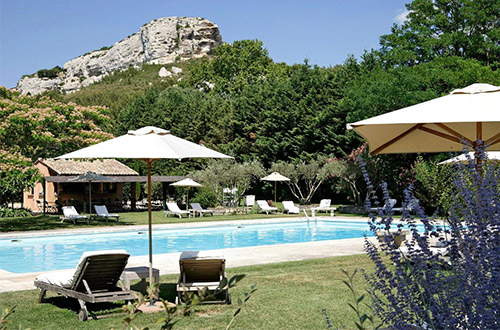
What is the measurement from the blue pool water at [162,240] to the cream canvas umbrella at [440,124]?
27.6ft

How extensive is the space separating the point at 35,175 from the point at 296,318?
1396 cm

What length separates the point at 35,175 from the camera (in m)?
17.8

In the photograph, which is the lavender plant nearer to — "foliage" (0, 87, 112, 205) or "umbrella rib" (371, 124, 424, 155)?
"umbrella rib" (371, 124, 424, 155)

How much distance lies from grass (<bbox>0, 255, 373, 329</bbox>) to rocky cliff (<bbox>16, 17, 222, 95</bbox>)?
97.6 metres

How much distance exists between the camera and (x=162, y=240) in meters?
18.3

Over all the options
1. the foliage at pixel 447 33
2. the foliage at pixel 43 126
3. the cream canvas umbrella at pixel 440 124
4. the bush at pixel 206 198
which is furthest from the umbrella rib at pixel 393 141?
the bush at pixel 206 198

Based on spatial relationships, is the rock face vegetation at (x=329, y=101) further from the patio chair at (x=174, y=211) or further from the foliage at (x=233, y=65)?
the patio chair at (x=174, y=211)

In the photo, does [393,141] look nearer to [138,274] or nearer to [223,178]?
[138,274]

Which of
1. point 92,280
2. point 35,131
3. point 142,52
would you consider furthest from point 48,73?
point 92,280

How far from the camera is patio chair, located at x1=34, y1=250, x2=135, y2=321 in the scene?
667cm

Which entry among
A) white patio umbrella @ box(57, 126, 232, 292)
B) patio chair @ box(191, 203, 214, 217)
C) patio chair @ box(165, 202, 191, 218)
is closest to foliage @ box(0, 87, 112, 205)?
patio chair @ box(165, 202, 191, 218)

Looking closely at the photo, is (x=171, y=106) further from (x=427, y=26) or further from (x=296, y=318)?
(x=296, y=318)

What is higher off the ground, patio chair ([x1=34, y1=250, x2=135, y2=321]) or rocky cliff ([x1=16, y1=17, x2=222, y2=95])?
rocky cliff ([x1=16, y1=17, x2=222, y2=95])

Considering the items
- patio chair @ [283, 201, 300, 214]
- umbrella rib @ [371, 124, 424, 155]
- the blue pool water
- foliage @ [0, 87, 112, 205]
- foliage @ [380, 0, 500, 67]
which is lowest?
the blue pool water
